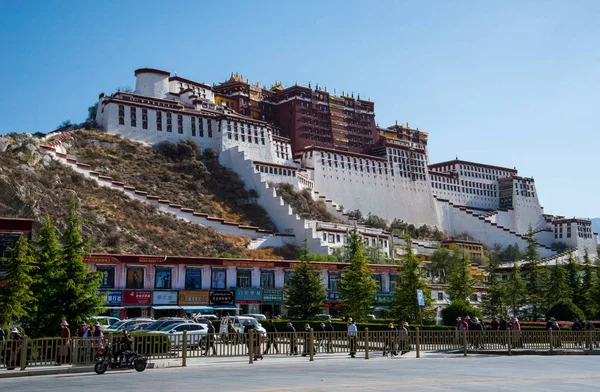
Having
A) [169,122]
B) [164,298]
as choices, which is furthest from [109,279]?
[169,122]

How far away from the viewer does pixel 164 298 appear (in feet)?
150

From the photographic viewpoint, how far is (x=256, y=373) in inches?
709

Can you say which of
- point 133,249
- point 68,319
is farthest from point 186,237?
point 68,319

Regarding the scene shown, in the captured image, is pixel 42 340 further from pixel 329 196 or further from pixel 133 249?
pixel 329 196

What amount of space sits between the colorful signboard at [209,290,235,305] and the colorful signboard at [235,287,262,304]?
460mm

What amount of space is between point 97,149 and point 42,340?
205ft

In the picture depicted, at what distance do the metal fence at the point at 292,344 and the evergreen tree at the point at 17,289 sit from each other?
6.44m

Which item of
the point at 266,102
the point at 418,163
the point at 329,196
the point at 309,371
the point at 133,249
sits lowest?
the point at 309,371

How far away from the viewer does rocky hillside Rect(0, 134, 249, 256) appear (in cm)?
5922

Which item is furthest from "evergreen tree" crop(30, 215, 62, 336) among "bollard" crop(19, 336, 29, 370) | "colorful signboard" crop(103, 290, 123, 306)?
"colorful signboard" crop(103, 290, 123, 306)

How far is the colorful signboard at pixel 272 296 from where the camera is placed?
49.4 m

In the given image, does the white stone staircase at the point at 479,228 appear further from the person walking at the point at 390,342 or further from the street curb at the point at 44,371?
the street curb at the point at 44,371

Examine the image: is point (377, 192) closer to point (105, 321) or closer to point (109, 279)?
point (109, 279)

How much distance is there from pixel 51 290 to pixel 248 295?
77.1 feet
